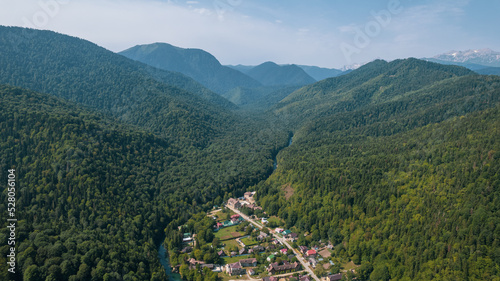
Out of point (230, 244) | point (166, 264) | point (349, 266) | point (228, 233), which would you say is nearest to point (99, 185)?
point (166, 264)

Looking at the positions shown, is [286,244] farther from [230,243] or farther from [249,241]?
[230,243]

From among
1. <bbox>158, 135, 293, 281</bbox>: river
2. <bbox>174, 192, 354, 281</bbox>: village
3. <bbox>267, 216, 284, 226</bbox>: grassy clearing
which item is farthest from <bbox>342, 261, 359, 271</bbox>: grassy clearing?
<bbox>158, 135, 293, 281</bbox>: river

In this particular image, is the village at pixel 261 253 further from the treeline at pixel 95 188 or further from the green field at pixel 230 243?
the treeline at pixel 95 188

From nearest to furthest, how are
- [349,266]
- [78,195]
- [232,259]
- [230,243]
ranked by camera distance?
[349,266], [232,259], [230,243], [78,195]

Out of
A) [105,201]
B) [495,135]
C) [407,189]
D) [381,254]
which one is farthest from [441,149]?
[105,201]

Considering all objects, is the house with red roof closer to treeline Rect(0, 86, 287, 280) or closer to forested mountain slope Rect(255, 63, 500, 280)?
forested mountain slope Rect(255, 63, 500, 280)

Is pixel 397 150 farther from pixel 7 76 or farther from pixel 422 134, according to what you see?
pixel 7 76

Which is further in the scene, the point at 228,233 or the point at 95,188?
the point at 95,188

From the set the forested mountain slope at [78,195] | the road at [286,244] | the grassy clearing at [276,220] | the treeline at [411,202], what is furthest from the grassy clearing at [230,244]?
the forested mountain slope at [78,195]
